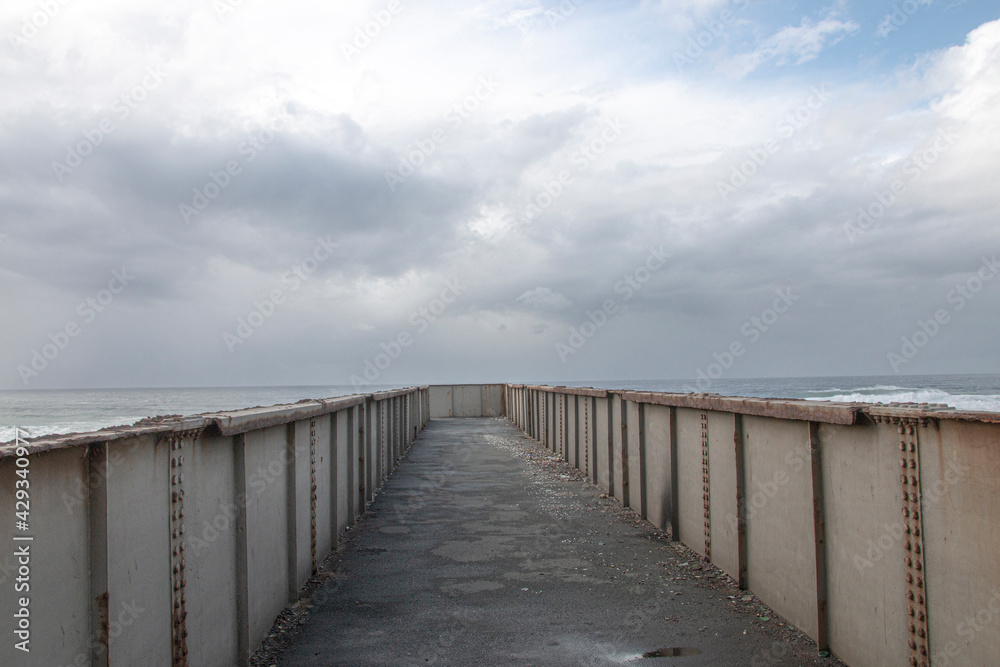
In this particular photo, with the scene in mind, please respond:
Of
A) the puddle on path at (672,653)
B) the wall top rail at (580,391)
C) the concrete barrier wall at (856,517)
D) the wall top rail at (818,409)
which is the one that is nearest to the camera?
the concrete barrier wall at (856,517)

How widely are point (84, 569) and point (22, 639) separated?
38 centimetres

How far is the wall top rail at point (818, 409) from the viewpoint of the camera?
3.31 meters

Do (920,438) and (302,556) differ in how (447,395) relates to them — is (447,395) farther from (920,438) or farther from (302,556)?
(920,438)

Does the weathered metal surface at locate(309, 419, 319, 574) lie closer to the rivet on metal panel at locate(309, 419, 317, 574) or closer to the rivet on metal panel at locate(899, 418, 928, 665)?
the rivet on metal panel at locate(309, 419, 317, 574)

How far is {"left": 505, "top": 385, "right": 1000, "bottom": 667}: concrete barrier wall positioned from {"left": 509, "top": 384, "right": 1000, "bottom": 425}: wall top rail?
0.01 meters

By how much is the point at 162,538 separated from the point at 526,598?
3.29m

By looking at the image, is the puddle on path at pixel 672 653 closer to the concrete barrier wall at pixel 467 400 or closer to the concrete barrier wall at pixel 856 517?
the concrete barrier wall at pixel 856 517

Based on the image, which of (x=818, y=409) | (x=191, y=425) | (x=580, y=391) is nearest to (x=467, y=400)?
(x=580, y=391)

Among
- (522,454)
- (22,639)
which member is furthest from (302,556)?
(522,454)

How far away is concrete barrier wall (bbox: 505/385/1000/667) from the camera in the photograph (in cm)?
319

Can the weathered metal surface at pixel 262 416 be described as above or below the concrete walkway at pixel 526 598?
above

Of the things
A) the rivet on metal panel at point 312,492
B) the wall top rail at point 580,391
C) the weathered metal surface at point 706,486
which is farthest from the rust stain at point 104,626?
the wall top rail at point 580,391

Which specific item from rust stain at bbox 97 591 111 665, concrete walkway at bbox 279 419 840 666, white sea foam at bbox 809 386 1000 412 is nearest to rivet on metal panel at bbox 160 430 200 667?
rust stain at bbox 97 591 111 665

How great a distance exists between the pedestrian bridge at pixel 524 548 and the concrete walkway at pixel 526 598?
1.2 inches
